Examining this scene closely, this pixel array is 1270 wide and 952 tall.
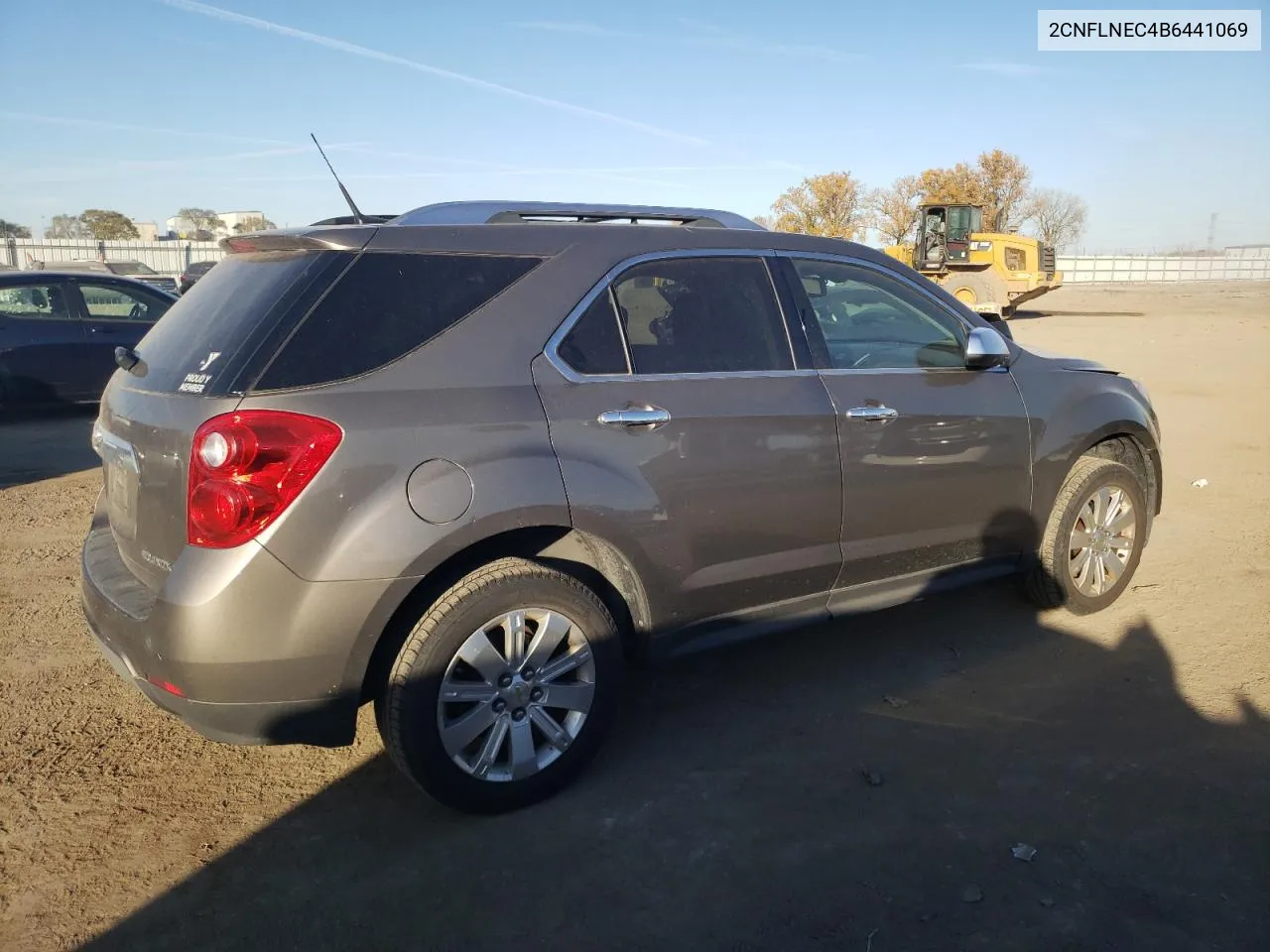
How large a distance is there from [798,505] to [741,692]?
93 centimetres

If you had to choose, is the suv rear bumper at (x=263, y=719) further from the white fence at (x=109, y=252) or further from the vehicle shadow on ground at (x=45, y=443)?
the white fence at (x=109, y=252)

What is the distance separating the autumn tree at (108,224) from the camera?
62.7 metres

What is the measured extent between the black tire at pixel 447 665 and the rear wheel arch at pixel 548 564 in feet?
0.16

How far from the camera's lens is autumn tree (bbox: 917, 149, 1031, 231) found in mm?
58906

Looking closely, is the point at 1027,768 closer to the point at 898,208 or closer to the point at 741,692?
the point at 741,692

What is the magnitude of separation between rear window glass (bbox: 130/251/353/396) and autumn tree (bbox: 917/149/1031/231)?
60.0 meters

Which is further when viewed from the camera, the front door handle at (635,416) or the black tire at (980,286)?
the black tire at (980,286)

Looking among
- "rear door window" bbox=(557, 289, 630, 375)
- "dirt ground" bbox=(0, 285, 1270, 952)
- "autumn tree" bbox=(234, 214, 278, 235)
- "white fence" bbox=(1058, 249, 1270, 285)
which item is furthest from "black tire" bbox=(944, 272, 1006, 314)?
"white fence" bbox=(1058, 249, 1270, 285)

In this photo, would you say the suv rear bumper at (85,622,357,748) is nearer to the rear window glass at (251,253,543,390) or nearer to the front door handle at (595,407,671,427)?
the rear window glass at (251,253,543,390)

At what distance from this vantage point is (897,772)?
3459 millimetres

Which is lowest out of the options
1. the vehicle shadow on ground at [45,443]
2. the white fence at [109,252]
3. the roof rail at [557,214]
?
the vehicle shadow on ground at [45,443]

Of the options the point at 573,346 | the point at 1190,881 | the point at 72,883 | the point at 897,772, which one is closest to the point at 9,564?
the point at 72,883

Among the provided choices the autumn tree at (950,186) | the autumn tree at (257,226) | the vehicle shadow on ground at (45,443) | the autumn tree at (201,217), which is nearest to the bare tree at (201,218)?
the autumn tree at (201,217)

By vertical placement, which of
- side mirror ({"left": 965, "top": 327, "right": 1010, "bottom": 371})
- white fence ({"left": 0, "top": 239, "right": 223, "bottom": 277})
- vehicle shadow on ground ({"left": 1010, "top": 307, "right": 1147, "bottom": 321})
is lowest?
vehicle shadow on ground ({"left": 1010, "top": 307, "right": 1147, "bottom": 321})
